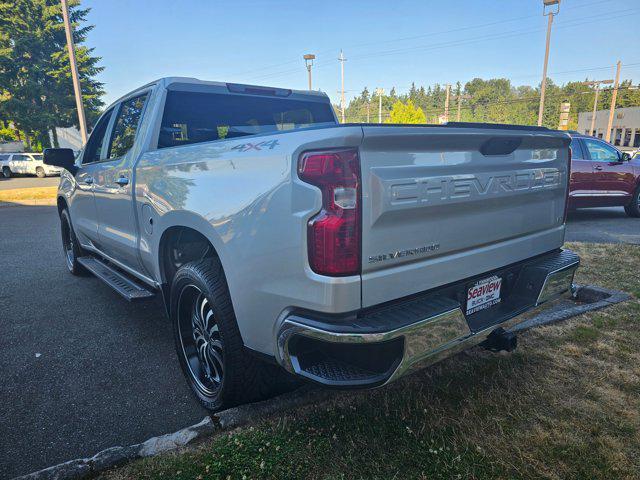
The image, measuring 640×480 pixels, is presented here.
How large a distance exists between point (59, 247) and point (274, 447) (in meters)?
6.85

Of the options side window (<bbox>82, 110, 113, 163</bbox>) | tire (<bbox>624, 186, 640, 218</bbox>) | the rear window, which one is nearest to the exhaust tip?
the rear window

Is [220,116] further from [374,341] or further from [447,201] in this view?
[374,341]

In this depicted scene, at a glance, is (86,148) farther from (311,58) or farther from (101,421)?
(311,58)

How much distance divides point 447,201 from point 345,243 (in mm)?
576

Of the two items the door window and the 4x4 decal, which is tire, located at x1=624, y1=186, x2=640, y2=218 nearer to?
the 4x4 decal

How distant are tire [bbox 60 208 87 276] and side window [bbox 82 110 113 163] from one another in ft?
3.43

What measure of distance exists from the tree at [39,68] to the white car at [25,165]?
30.7 feet

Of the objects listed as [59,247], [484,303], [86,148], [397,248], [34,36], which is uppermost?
[34,36]

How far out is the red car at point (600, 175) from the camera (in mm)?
8914

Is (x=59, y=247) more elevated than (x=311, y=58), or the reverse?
(x=311, y=58)

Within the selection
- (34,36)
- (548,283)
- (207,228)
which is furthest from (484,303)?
(34,36)

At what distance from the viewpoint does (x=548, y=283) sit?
253cm

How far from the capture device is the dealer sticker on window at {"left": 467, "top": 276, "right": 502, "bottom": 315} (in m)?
2.27

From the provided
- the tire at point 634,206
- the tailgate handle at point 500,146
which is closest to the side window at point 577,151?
the tire at point 634,206
